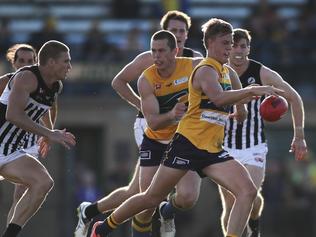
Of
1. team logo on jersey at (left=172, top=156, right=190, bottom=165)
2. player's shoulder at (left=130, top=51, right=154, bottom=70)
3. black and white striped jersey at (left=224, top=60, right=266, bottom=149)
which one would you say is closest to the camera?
team logo on jersey at (left=172, top=156, right=190, bottom=165)

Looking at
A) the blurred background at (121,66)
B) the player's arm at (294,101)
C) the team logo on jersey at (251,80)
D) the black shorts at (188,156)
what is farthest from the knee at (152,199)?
the blurred background at (121,66)

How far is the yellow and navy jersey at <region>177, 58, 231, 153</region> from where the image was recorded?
32.7ft

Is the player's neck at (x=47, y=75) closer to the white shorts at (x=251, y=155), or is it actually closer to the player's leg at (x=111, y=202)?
the player's leg at (x=111, y=202)

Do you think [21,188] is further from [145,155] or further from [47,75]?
[47,75]

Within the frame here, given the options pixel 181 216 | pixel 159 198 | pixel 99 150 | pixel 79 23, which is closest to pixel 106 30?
pixel 79 23

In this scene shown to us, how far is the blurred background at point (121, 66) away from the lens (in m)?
18.7

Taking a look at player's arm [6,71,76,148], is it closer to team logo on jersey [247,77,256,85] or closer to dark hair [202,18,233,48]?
dark hair [202,18,233,48]

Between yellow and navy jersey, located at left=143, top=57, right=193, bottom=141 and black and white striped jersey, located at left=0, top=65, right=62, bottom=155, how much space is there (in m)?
0.93

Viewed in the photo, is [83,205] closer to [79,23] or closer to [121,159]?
[121,159]

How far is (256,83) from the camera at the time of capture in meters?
A: 11.6

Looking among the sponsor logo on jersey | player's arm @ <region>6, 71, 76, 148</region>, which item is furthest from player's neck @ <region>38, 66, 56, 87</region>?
the sponsor logo on jersey

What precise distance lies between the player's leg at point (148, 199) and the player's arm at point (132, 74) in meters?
1.36

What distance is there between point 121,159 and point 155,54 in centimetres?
1088

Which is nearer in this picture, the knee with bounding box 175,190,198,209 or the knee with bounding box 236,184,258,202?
the knee with bounding box 236,184,258,202
